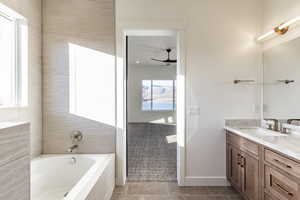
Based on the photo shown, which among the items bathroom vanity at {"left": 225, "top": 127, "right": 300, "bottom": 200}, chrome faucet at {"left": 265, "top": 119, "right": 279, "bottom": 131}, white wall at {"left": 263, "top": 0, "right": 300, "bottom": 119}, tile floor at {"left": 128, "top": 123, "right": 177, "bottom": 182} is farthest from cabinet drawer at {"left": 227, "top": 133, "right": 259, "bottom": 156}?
tile floor at {"left": 128, "top": 123, "right": 177, "bottom": 182}

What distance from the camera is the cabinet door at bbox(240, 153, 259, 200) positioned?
2.12m

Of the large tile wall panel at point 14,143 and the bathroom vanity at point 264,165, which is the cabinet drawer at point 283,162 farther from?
the large tile wall panel at point 14,143

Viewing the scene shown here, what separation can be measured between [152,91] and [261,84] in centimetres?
719

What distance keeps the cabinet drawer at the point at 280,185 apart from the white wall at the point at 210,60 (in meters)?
1.04

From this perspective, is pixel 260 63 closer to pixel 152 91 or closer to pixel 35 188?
pixel 35 188

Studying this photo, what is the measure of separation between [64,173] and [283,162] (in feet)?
8.32

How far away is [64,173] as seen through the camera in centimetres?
271

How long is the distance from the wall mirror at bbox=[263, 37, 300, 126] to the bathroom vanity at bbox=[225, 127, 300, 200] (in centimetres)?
30

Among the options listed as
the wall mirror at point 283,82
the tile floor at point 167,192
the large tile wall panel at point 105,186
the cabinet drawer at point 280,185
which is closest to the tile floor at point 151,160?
the tile floor at point 167,192

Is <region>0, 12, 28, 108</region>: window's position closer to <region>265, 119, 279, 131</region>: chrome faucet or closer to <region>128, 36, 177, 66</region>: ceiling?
<region>128, 36, 177, 66</region>: ceiling

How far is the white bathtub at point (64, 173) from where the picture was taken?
2.34 metres

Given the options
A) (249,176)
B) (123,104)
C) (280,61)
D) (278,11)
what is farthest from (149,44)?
(249,176)

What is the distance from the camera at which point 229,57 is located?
9.61 feet

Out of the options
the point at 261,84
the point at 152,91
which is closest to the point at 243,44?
the point at 261,84
